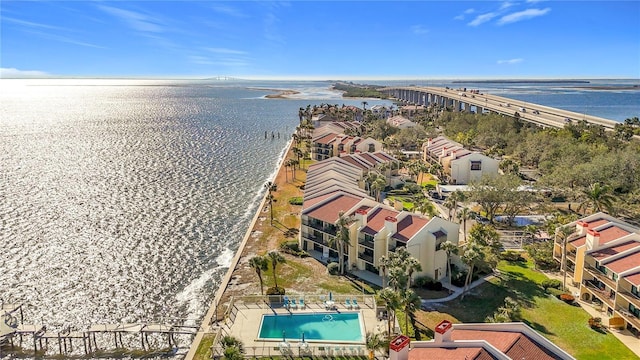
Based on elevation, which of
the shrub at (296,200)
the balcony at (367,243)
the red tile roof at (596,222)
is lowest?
the shrub at (296,200)

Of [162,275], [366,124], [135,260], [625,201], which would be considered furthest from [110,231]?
[366,124]

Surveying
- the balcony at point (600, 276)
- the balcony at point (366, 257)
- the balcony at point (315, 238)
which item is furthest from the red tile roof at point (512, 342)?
the balcony at point (315, 238)

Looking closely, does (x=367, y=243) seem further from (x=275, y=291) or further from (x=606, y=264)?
(x=606, y=264)

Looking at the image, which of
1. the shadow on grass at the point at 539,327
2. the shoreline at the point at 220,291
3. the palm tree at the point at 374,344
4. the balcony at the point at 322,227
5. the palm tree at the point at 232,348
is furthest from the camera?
the balcony at the point at 322,227

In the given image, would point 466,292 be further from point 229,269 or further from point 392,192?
point 392,192

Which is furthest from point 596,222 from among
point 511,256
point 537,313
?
point 537,313

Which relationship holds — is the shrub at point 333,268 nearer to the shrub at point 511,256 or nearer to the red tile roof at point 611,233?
the shrub at point 511,256
